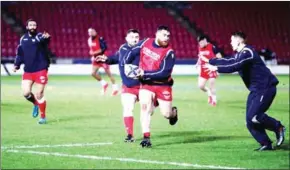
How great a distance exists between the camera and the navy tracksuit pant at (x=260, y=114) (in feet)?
38.2

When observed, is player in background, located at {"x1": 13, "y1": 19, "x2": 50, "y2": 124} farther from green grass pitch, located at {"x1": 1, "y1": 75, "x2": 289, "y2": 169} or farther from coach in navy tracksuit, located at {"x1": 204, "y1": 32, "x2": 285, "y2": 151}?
coach in navy tracksuit, located at {"x1": 204, "y1": 32, "x2": 285, "y2": 151}

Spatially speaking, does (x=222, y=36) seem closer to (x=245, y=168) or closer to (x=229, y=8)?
(x=229, y=8)

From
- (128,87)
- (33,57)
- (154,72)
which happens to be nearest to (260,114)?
(154,72)

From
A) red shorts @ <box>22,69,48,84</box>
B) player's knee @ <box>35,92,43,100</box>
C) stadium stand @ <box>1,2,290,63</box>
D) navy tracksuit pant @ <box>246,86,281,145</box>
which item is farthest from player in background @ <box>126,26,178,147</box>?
stadium stand @ <box>1,2,290,63</box>

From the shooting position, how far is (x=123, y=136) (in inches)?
551

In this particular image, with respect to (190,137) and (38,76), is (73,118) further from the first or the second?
(190,137)

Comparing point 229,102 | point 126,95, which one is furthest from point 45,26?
point 126,95

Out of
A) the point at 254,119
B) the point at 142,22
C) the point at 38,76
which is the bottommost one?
the point at 254,119

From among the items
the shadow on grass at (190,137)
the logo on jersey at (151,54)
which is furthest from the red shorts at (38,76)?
the logo on jersey at (151,54)

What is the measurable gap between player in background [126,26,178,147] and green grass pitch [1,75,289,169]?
678mm

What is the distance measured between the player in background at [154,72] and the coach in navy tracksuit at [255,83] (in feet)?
2.73

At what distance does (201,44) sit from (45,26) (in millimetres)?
25553

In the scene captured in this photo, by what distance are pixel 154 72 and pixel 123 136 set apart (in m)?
2.44

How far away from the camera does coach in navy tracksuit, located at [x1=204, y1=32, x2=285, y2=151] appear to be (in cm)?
1162
